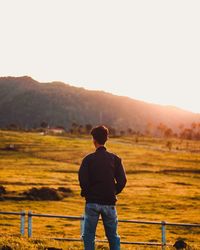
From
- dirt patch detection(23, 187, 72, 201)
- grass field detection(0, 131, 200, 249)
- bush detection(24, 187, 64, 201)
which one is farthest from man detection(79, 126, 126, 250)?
bush detection(24, 187, 64, 201)

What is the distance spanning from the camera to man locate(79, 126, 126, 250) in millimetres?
9641

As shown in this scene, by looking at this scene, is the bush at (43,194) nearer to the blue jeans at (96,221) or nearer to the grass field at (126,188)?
the grass field at (126,188)

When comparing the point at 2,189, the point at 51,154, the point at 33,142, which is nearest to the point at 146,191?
the point at 2,189

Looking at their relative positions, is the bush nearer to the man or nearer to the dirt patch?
the dirt patch

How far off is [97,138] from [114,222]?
1.72m

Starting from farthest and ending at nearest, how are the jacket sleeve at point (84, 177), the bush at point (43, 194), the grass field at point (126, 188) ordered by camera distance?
the bush at point (43, 194) → the grass field at point (126, 188) → the jacket sleeve at point (84, 177)

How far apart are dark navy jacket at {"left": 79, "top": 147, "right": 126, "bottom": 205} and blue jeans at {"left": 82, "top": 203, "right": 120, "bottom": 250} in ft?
0.39

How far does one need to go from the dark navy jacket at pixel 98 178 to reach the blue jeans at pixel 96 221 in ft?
0.39

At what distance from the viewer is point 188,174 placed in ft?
306

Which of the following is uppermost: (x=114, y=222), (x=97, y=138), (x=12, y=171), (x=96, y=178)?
(x=97, y=138)

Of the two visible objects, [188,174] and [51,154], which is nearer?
[188,174]

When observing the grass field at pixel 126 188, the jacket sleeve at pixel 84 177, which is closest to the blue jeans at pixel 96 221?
the jacket sleeve at pixel 84 177

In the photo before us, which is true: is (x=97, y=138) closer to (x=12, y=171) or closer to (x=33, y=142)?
(x=12, y=171)

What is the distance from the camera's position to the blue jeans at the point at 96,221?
9.63 metres
